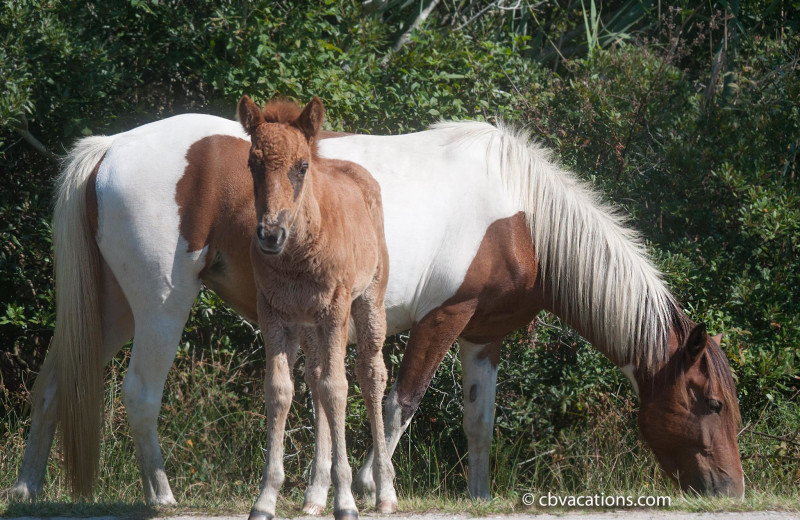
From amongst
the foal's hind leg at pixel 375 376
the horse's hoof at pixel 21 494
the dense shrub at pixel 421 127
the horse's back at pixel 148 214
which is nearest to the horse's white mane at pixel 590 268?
the dense shrub at pixel 421 127

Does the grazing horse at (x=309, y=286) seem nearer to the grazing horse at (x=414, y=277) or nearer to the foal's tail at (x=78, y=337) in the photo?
the grazing horse at (x=414, y=277)

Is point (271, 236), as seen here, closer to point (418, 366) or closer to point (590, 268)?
point (418, 366)

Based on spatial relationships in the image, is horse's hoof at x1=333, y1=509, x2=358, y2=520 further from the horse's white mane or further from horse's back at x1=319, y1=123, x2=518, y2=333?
the horse's white mane

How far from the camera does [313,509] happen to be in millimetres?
3633

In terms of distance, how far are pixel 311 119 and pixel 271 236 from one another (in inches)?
22.2

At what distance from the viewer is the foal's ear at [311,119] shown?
3131mm

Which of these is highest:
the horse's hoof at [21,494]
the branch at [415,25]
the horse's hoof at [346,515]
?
the branch at [415,25]

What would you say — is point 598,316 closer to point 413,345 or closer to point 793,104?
point 413,345

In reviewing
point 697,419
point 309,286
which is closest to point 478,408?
point 697,419

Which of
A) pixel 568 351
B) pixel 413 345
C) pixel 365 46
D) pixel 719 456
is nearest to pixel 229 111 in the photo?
pixel 365 46

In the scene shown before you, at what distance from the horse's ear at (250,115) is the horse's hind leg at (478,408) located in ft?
7.74

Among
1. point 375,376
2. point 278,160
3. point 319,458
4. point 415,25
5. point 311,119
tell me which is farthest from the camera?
point 415,25

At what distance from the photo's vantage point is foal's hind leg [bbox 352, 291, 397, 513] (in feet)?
12.3

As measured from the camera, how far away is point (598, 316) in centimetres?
486
